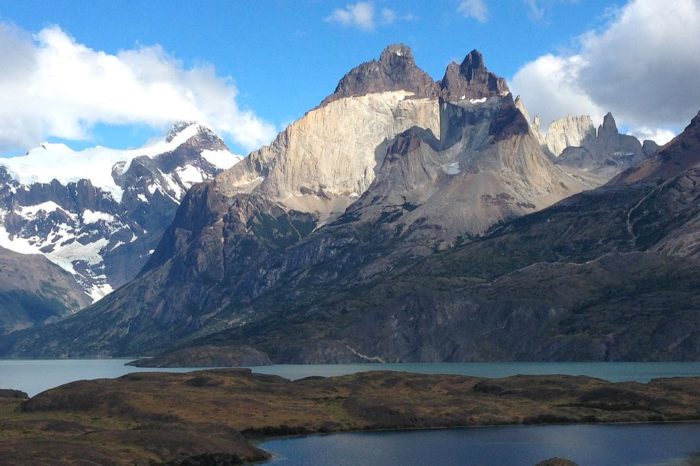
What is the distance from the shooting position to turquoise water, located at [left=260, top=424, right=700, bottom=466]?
535 feet

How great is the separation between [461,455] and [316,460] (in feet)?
75.3

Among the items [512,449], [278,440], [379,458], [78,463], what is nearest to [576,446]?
[512,449]

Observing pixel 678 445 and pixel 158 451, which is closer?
pixel 158 451

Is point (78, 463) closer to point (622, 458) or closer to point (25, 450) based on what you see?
point (25, 450)

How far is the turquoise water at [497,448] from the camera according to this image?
163000mm

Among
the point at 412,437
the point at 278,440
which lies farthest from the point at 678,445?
the point at 278,440

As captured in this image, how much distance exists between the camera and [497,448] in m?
177

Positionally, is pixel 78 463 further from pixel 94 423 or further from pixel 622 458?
pixel 622 458

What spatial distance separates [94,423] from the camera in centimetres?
19875

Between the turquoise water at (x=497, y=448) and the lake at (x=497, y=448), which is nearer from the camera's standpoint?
the turquoise water at (x=497, y=448)

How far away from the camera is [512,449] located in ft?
573

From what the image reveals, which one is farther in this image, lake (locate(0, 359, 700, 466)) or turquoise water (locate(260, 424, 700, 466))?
lake (locate(0, 359, 700, 466))

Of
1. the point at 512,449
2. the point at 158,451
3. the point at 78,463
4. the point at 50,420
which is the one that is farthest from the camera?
the point at 50,420

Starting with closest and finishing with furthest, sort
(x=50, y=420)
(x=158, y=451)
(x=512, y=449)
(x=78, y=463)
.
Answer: (x=78, y=463), (x=158, y=451), (x=512, y=449), (x=50, y=420)
